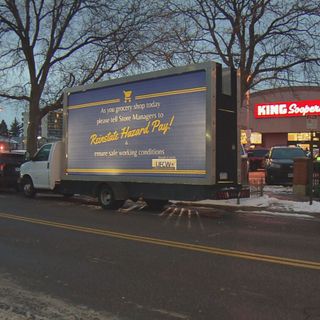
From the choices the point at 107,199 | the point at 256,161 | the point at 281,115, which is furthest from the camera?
Answer: the point at 281,115

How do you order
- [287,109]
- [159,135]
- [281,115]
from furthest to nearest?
[281,115] < [287,109] < [159,135]

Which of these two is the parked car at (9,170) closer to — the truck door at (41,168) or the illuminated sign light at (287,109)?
the truck door at (41,168)

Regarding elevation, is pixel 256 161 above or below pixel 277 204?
above

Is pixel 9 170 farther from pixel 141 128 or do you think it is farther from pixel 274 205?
pixel 274 205

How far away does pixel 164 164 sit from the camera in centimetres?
1320

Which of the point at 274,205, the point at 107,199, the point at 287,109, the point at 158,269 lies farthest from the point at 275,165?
the point at 287,109

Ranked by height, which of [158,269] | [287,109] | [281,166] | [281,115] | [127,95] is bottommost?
[158,269]

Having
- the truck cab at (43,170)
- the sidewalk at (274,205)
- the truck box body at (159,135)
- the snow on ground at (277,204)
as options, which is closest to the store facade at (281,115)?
the truck cab at (43,170)

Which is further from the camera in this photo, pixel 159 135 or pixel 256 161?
pixel 256 161

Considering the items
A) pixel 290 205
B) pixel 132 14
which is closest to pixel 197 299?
pixel 290 205

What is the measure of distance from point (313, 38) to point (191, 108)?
1290cm

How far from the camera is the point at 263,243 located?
909cm

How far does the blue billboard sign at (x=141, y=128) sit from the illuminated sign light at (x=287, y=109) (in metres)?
35.9

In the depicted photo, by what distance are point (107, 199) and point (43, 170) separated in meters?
3.44
